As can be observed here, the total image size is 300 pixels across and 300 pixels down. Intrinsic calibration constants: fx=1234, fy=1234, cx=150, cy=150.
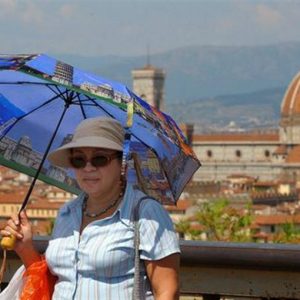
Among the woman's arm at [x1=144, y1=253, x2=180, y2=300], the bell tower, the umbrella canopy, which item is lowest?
the woman's arm at [x1=144, y1=253, x2=180, y2=300]

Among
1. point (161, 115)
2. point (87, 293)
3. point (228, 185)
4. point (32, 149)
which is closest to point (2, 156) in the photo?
point (32, 149)

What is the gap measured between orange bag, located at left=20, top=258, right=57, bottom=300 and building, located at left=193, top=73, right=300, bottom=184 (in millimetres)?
100947

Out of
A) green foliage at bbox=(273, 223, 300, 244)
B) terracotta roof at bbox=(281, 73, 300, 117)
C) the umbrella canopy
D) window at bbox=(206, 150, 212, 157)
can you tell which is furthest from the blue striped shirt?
window at bbox=(206, 150, 212, 157)

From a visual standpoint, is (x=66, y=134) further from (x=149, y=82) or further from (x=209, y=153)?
(x=149, y=82)

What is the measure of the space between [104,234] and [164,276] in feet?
0.71

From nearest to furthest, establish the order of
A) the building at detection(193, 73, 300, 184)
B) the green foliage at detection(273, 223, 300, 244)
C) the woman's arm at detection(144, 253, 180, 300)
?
1. the woman's arm at detection(144, 253, 180, 300)
2. the green foliage at detection(273, 223, 300, 244)
3. the building at detection(193, 73, 300, 184)

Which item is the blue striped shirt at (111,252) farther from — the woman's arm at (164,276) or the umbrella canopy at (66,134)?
the umbrella canopy at (66,134)

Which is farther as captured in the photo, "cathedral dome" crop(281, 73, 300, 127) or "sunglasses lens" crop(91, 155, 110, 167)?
"cathedral dome" crop(281, 73, 300, 127)

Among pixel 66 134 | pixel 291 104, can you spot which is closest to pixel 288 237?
pixel 66 134

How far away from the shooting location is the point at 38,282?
3.78 meters

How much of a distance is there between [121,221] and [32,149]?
80 centimetres

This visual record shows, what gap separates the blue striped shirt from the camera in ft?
11.8

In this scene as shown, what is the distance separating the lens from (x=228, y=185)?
8994cm

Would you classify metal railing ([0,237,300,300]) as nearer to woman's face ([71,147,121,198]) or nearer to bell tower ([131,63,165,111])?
woman's face ([71,147,121,198])
